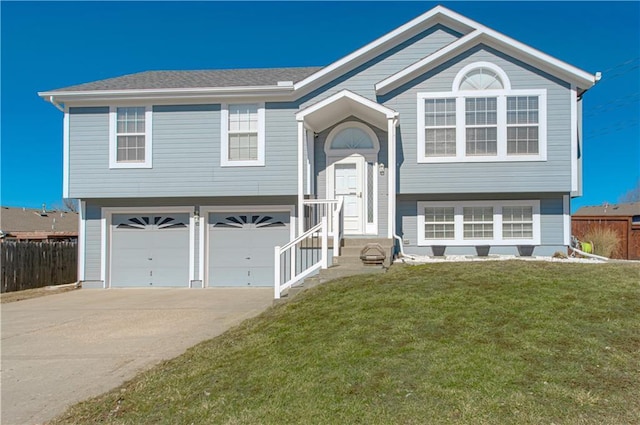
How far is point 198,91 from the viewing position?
13055mm

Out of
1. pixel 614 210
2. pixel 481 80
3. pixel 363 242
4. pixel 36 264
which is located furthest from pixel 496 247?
pixel 614 210

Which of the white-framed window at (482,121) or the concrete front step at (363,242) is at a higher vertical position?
the white-framed window at (482,121)

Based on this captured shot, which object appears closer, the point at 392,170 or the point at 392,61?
the point at 392,170

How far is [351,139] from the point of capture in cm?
1307

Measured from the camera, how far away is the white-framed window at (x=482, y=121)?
11977mm

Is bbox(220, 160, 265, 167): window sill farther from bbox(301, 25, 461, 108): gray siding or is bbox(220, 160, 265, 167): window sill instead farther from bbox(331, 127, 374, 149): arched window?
bbox(301, 25, 461, 108): gray siding

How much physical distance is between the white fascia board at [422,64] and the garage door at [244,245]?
4508 mm

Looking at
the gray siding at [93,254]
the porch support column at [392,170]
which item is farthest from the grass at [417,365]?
the gray siding at [93,254]

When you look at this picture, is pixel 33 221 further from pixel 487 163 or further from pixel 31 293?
pixel 487 163

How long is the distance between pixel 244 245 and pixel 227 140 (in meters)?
3.09

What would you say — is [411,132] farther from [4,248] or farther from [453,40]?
[4,248]

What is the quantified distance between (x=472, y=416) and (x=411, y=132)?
30.9 feet

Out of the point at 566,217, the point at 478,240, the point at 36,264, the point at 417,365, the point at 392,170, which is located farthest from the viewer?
the point at 36,264

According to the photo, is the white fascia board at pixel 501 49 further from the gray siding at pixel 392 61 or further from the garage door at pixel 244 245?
the garage door at pixel 244 245
